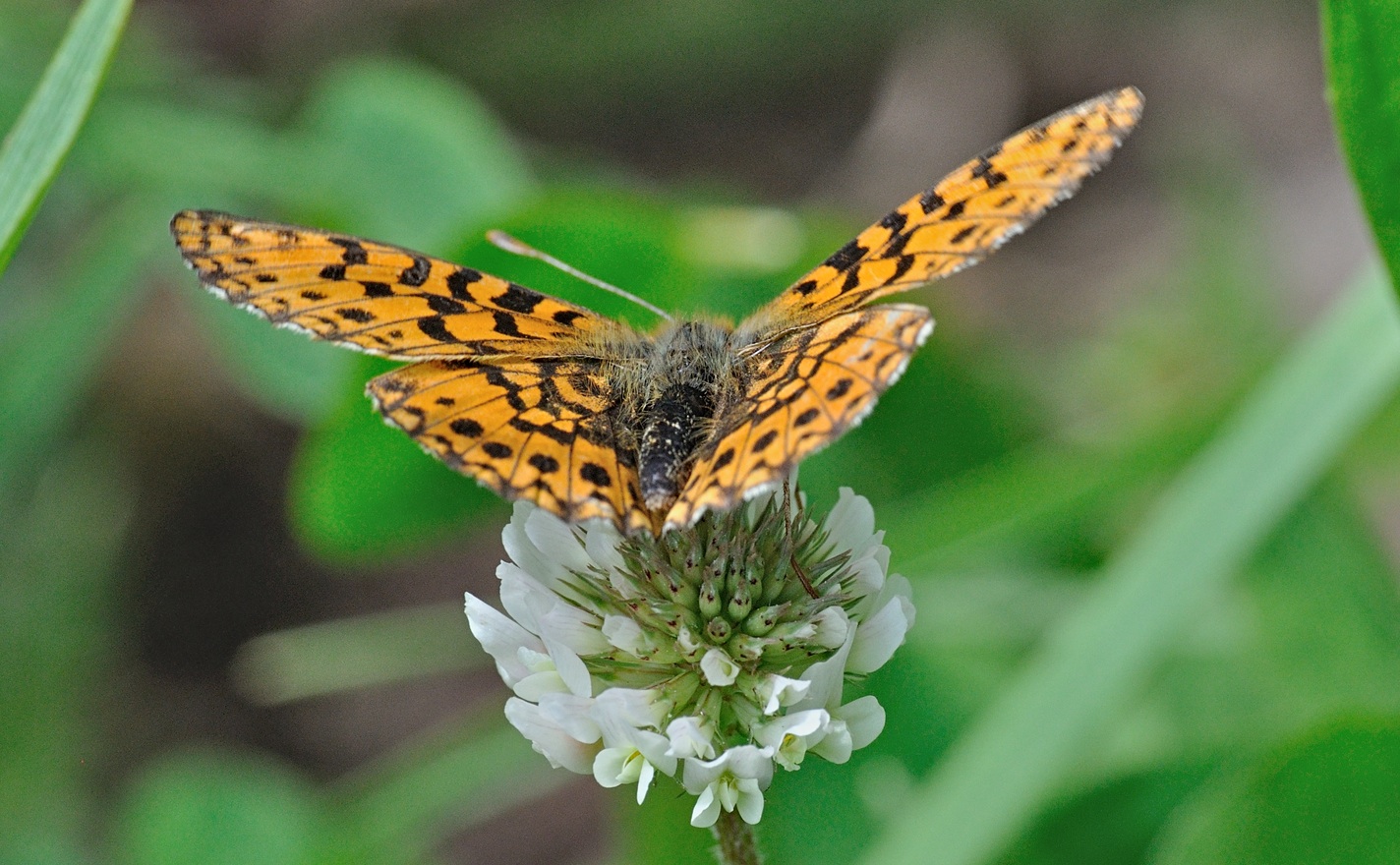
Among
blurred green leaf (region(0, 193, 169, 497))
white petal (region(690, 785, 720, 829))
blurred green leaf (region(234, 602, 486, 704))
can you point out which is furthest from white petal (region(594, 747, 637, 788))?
blurred green leaf (region(0, 193, 169, 497))

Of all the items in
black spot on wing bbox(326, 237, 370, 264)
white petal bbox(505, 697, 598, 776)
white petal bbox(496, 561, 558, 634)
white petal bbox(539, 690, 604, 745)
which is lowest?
white petal bbox(505, 697, 598, 776)

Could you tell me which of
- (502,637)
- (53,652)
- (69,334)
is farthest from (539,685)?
(53,652)

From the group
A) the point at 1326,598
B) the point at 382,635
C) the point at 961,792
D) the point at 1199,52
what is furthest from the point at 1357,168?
the point at 1199,52

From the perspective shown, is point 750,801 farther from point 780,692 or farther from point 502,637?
point 502,637

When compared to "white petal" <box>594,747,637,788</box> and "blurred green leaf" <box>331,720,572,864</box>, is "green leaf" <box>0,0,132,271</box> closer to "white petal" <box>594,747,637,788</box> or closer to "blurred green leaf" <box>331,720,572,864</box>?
"white petal" <box>594,747,637,788</box>

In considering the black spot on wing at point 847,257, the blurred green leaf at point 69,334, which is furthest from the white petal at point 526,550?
the blurred green leaf at point 69,334

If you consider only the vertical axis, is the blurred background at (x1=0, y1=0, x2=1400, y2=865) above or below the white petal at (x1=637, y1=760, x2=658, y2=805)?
below

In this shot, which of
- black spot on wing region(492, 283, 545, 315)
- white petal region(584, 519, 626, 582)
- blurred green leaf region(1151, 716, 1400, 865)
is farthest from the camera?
black spot on wing region(492, 283, 545, 315)
